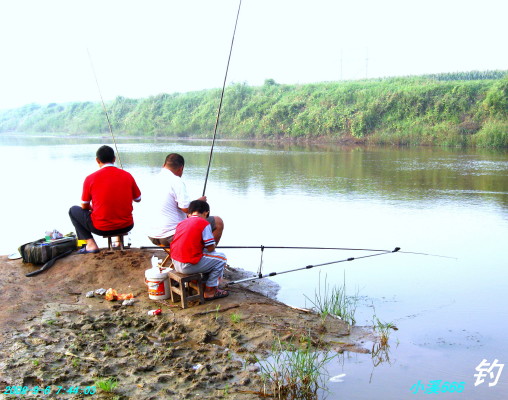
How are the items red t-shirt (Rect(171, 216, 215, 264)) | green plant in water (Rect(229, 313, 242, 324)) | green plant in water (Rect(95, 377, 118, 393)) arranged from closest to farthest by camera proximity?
1. green plant in water (Rect(95, 377, 118, 393))
2. green plant in water (Rect(229, 313, 242, 324))
3. red t-shirt (Rect(171, 216, 215, 264))

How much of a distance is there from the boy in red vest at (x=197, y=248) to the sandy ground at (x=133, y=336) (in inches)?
11.5

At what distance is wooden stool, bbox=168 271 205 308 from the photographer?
162 inches

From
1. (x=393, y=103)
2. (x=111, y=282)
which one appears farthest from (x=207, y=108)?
(x=111, y=282)

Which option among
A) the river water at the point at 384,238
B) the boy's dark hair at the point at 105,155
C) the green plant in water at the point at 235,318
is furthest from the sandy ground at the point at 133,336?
the boy's dark hair at the point at 105,155

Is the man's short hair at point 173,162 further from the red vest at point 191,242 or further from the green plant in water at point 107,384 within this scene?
the green plant in water at point 107,384

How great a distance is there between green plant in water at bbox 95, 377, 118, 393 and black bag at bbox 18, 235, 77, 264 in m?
2.59

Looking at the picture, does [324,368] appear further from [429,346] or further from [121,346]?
[121,346]

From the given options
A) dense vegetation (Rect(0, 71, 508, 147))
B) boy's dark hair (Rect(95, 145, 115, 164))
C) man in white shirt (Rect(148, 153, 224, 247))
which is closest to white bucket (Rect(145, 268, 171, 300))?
man in white shirt (Rect(148, 153, 224, 247))

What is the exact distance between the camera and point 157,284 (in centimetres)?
430

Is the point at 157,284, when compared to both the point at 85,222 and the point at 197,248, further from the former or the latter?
the point at 85,222

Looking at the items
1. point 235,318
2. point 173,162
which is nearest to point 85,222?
point 173,162

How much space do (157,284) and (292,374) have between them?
157cm

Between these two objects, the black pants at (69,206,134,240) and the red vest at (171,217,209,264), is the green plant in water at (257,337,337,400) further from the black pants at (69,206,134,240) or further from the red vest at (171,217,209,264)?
the black pants at (69,206,134,240)

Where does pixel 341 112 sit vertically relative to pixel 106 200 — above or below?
above
